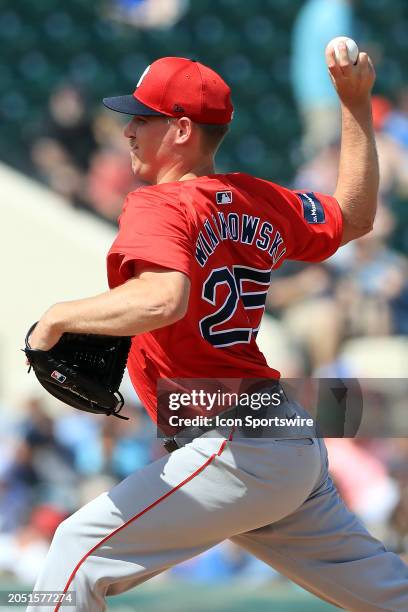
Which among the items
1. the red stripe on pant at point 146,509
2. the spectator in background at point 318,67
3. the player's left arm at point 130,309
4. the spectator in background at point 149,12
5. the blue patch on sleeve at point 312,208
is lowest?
the red stripe on pant at point 146,509

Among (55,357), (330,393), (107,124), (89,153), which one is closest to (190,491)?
(55,357)

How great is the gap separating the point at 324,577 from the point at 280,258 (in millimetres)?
832

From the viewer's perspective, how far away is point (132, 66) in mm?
8297

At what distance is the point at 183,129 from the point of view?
2.78 metres

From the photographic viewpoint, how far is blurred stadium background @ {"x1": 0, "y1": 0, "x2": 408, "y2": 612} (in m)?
5.70

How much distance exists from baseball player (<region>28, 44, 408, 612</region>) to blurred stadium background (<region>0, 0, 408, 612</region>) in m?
1.20

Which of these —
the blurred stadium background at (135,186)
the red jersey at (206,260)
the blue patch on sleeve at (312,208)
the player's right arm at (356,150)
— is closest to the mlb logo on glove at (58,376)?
the red jersey at (206,260)

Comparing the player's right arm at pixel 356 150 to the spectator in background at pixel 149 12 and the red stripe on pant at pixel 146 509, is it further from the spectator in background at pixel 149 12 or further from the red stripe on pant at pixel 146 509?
the spectator in background at pixel 149 12

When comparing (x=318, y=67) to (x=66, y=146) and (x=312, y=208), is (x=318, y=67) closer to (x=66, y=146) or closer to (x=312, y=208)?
(x=66, y=146)

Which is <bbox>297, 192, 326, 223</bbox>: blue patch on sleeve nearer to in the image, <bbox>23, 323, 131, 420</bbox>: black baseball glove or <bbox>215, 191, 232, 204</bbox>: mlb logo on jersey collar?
<bbox>215, 191, 232, 204</bbox>: mlb logo on jersey collar

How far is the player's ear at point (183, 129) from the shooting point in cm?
277

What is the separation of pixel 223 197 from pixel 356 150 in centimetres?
58

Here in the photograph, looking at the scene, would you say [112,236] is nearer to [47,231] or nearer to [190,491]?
[47,231]

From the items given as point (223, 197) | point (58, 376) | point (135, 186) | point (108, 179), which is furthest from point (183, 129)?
point (108, 179)
